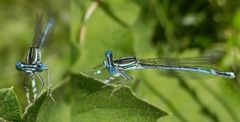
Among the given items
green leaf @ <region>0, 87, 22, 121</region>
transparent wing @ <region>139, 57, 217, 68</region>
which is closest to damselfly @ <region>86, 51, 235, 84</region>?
transparent wing @ <region>139, 57, 217, 68</region>

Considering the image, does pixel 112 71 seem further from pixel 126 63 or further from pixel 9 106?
pixel 9 106

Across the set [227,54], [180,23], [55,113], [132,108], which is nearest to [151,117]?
[132,108]

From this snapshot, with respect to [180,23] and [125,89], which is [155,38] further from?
[125,89]

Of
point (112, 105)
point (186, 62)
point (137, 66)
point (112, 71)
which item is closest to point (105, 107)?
point (112, 105)

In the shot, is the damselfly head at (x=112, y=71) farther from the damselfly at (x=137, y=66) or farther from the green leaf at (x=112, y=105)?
the green leaf at (x=112, y=105)

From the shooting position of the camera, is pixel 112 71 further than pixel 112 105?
Yes

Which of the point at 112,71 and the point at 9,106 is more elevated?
the point at 112,71
